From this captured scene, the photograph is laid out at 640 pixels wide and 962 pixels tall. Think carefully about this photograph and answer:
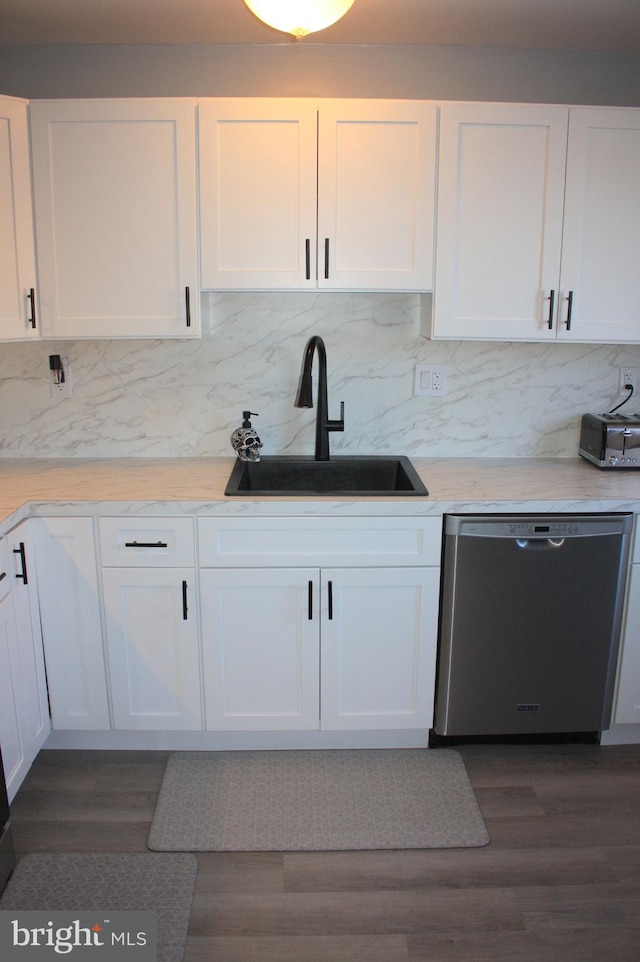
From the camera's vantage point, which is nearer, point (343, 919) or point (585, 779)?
point (343, 919)

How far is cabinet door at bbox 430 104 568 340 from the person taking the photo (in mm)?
2477

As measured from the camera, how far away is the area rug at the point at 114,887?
1.94 m

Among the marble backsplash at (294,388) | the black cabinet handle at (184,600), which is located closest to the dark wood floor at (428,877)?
the black cabinet handle at (184,600)

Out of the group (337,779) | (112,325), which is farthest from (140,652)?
(112,325)

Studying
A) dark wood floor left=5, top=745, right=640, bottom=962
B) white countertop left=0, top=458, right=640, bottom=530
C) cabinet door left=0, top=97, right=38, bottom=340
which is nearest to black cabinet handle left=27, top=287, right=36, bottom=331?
cabinet door left=0, top=97, right=38, bottom=340

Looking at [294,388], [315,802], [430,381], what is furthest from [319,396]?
[315,802]

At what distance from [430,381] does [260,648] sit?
123 centimetres

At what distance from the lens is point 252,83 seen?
8.80ft

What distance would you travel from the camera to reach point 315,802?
7.79ft

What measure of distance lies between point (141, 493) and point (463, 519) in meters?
Result: 1.05

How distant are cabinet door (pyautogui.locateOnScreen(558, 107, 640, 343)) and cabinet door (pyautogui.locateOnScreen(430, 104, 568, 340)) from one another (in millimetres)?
44

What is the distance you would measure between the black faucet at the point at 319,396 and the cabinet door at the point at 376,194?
0.24 meters

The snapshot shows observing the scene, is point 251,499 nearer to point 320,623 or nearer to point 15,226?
point 320,623

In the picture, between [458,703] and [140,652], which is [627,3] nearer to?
[458,703]
